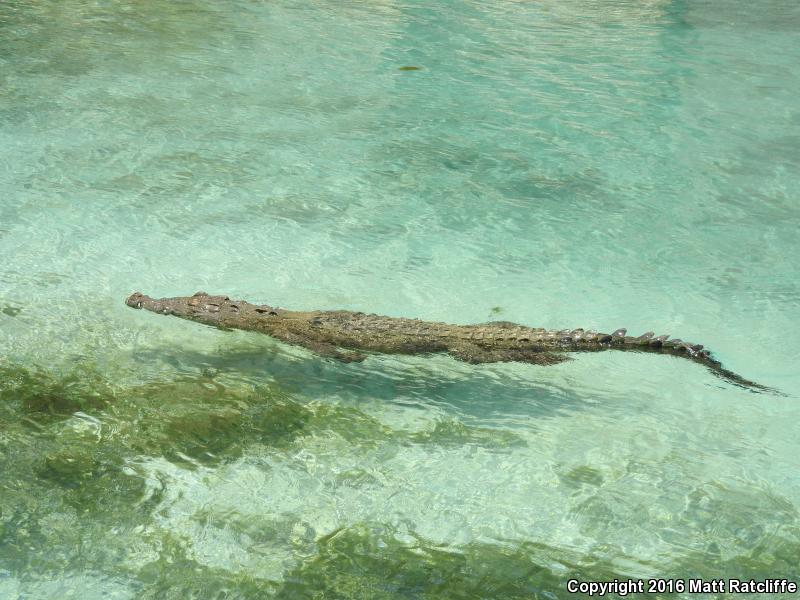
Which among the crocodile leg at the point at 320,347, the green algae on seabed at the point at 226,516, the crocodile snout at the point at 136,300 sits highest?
the crocodile snout at the point at 136,300

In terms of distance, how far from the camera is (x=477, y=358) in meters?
5.48

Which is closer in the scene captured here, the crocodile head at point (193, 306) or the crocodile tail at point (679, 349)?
the crocodile tail at point (679, 349)

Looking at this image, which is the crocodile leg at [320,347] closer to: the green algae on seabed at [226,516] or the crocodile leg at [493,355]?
the green algae on seabed at [226,516]

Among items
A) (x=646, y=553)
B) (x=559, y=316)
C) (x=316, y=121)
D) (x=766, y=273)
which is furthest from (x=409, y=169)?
(x=646, y=553)

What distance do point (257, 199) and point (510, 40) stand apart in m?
6.61

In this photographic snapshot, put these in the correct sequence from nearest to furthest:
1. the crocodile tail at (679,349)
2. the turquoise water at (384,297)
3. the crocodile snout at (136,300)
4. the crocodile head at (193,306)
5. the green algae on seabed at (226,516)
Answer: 1. the green algae on seabed at (226,516)
2. the turquoise water at (384,297)
3. the crocodile tail at (679,349)
4. the crocodile head at (193,306)
5. the crocodile snout at (136,300)

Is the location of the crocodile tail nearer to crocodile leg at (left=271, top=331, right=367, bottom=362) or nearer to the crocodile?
the crocodile

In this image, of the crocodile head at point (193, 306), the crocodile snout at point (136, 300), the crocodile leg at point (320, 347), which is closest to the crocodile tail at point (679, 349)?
the crocodile leg at point (320, 347)

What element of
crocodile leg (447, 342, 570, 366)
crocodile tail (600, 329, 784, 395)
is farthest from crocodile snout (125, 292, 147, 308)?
crocodile tail (600, 329, 784, 395)

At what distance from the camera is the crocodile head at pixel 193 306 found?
575cm

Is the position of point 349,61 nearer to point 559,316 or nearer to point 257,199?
point 257,199

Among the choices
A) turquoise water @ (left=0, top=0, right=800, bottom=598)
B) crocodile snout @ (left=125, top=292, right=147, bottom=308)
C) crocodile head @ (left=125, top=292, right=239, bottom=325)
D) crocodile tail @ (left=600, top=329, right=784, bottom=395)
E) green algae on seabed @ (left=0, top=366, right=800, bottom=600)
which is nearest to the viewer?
green algae on seabed @ (left=0, top=366, right=800, bottom=600)

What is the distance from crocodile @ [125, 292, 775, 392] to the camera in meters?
5.49

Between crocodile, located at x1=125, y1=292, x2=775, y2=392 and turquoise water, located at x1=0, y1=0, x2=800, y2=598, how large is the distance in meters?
0.15
